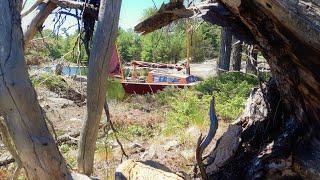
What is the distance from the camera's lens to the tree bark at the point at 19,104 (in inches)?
107

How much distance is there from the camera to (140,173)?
3635 mm

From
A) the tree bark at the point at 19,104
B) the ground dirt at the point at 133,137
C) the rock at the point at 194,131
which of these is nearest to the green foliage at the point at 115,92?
the ground dirt at the point at 133,137

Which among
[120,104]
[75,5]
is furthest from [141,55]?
[75,5]

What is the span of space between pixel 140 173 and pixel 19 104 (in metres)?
1.26

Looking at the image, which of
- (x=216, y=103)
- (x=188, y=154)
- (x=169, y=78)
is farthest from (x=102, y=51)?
(x=169, y=78)

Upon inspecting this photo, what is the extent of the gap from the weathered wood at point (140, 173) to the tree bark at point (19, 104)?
2.84 ft

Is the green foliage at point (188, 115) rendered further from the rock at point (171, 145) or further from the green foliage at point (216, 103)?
the rock at point (171, 145)

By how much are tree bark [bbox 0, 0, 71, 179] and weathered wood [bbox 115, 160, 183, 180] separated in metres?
0.87

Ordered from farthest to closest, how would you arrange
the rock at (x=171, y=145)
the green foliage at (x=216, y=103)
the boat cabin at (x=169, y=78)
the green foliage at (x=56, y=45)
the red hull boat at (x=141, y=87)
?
the boat cabin at (x=169, y=78) < the red hull boat at (x=141, y=87) < the green foliage at (x=216, y=103) < the rock at (x=171, y=145) < the green foliage at (x=56, y=45)

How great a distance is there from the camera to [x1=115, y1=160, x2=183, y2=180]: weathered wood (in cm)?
356

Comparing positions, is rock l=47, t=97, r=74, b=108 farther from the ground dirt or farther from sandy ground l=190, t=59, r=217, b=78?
sandy ground l=190, t=59, r=217, b=78

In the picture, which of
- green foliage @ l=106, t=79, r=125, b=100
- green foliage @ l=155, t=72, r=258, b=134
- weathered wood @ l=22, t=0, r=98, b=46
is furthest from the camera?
green foliage @ l=106, t=79, r=125, b=100

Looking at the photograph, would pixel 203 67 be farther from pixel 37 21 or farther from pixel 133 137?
pixel 37 21

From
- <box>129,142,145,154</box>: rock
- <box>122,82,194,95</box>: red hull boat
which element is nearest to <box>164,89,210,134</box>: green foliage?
<box>129,142,145,154</box>: rock
